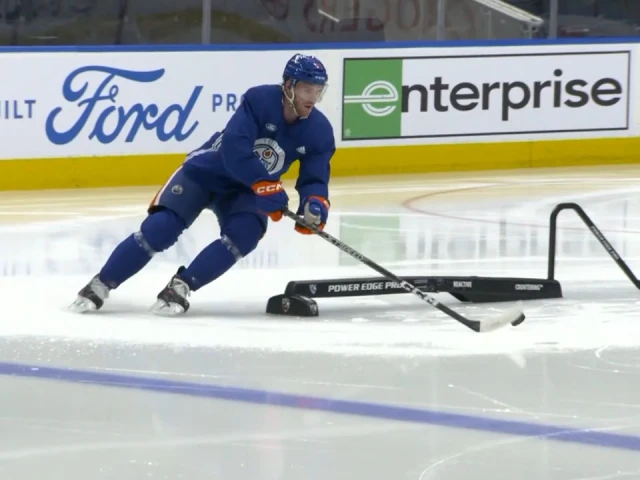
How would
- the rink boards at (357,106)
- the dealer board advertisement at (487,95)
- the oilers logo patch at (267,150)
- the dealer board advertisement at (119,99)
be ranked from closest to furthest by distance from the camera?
the oilers logo patch at (267,150), the dealer board advertisement at (119,99), the rink boards at (357,106), the dealer board advertisement at (487,95)

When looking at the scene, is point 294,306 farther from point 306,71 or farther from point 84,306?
point 306,71

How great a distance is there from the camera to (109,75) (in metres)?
9.45

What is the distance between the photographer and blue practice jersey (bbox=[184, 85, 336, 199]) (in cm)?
525

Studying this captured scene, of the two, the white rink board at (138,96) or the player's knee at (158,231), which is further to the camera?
the white rink board at (138,96)

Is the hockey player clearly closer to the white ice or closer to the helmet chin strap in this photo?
the helmet chin strap

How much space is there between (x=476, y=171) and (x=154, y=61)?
281 centimetres

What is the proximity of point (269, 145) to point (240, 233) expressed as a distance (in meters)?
0.35

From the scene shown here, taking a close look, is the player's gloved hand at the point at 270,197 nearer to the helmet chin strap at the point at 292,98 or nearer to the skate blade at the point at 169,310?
the helmet chin strap at the point at 292,98

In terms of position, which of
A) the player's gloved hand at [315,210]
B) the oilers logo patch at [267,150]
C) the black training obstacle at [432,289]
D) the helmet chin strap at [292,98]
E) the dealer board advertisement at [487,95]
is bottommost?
the black training obstacle at [432,289]

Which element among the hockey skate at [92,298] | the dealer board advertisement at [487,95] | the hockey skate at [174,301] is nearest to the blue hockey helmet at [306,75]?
the hockey skate at [174,301]

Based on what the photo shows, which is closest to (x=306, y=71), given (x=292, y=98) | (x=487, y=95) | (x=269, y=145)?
(x=292, y=98)

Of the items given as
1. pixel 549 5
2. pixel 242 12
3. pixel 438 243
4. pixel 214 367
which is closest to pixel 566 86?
pixel 549 5

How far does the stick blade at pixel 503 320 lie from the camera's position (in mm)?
5031

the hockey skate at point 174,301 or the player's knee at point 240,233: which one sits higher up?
the player's knee at point 240,233
